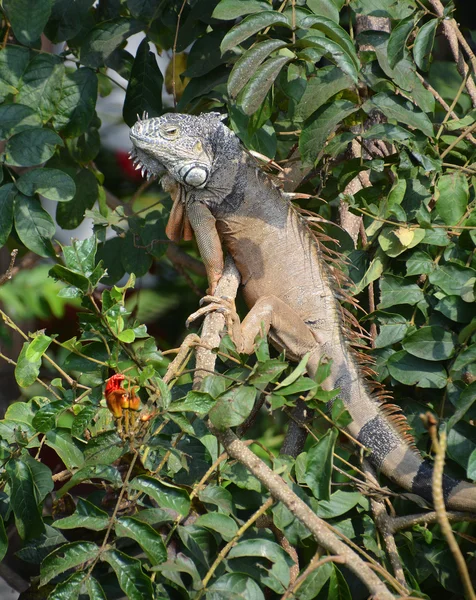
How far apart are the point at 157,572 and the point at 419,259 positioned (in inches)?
36.0

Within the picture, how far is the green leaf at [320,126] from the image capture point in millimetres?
1798

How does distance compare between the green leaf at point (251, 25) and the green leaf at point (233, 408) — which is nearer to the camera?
the green leaf at point (233, 408)

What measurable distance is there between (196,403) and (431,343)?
2.07ft

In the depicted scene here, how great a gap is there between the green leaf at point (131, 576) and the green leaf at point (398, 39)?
46.0 inches

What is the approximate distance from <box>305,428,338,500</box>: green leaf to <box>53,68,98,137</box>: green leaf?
3.65 ft

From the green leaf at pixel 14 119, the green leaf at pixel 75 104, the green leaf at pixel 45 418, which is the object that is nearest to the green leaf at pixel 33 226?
the green leaf at pixel 14 119

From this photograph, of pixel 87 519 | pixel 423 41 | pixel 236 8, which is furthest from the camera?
pixel 423 41

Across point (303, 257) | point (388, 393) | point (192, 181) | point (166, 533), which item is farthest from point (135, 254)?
point (166, 533)

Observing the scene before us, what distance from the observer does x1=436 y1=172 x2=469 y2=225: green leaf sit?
6.08ft

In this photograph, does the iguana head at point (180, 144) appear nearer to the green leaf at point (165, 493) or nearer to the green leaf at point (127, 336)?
the green leaf at point (127, 336)

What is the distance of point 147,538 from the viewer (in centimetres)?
134

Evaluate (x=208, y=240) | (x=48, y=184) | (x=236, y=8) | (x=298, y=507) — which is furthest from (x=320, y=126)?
(x=298, y=507)

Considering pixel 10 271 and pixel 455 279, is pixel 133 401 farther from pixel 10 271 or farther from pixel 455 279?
pixel 455 279

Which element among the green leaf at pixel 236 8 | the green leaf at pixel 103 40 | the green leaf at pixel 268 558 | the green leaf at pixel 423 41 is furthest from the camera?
the green leaf at pixel 103 40
